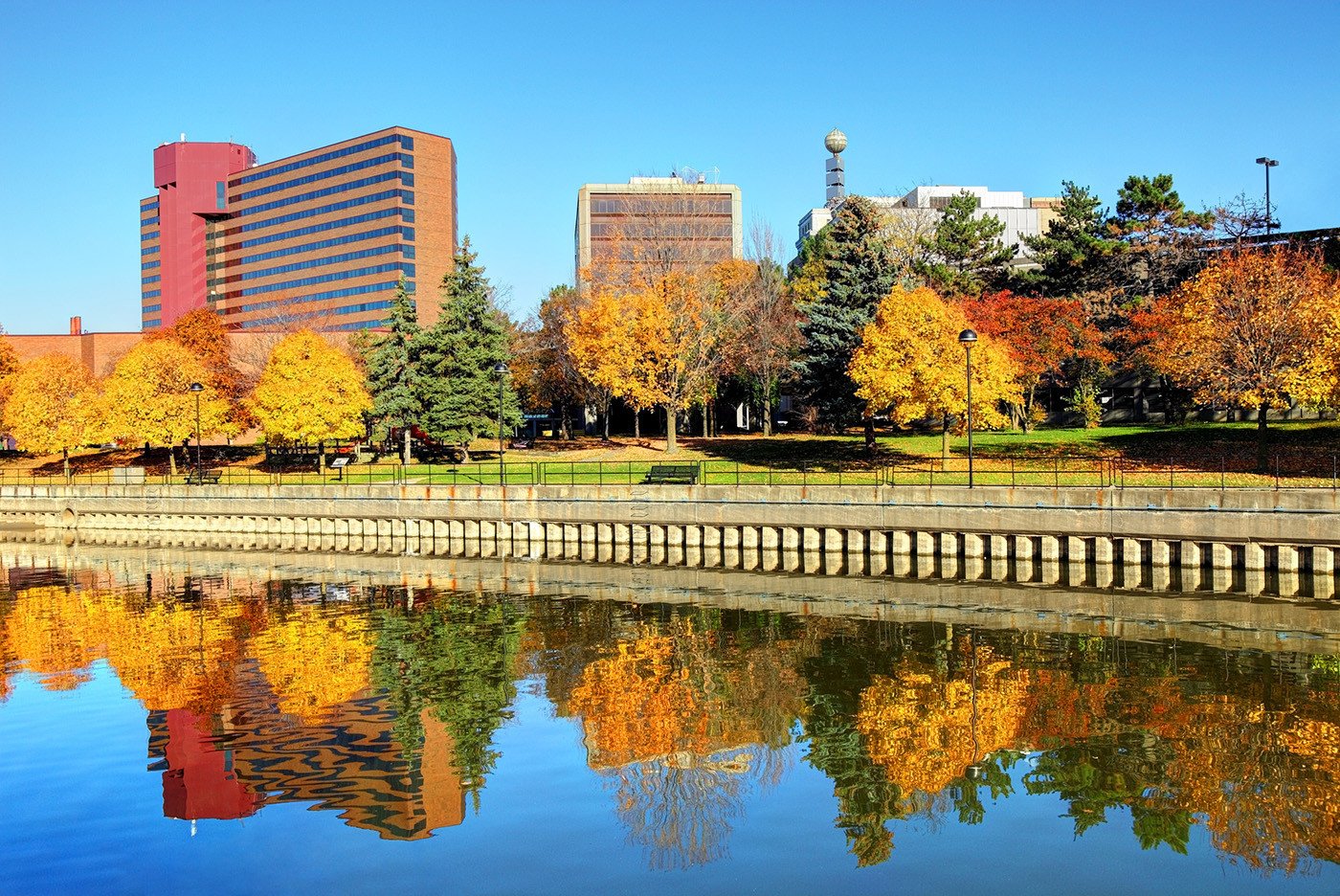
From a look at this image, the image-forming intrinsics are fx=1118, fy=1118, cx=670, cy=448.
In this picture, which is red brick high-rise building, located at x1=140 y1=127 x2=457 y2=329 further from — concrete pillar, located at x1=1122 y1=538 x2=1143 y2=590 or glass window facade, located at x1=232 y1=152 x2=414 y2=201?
concrete pillar, located at x1=1122 y1=538 x2=1143 y2=590

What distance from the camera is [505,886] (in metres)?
14.8

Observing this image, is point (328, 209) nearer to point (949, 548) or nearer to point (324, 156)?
point (324, 156)

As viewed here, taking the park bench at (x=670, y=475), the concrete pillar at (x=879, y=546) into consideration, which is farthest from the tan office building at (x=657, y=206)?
the concrete pillar at (x=879, y=546)

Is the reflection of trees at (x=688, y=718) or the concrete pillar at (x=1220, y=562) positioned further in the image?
the concrete pillar at (x=1220, y=562)

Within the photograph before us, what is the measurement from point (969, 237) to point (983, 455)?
26842 millimetres

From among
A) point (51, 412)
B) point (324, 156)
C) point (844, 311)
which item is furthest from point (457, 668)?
point (324, 156)

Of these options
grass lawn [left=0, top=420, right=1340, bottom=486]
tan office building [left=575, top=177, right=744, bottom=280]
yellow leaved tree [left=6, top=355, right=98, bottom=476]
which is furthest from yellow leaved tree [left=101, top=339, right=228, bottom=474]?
tan office building [left=575, top=177, right=744, bottom=280]

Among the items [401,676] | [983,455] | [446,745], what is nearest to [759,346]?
[983,455]

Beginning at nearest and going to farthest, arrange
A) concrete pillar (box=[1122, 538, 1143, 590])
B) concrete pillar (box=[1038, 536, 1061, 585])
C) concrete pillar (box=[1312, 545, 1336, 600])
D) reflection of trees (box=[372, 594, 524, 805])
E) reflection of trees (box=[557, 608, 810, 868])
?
reflection of trees (box=[557, 608, 810, 868])
reflection of trees (box=[372, 594, 524, 805])
concrete pillar (box=[1312, 545, 1336, 600])
concrete pillar (box=[1122, 538, 1143, 590])
concrete pillar (box=[1038, 536, 1061, 585])

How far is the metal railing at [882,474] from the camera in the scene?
4050 centimetres

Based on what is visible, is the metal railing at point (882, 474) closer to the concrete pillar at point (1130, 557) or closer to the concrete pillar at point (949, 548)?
the concrete pillar at point (1130, 557)

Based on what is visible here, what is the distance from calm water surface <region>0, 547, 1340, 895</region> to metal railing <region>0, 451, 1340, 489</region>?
1347cm

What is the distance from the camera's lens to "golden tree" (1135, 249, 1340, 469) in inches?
1633

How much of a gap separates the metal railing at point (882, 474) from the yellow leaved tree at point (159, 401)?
3743 millimetres
